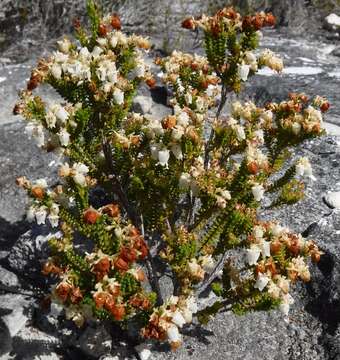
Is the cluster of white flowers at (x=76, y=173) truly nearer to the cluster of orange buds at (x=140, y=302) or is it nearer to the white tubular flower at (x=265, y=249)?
the cluster of orange buds at (x=140, y=302)

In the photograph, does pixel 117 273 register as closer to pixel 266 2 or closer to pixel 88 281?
pixel 88 281

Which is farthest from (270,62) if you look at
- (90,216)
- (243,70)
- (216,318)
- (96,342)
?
(96,342)

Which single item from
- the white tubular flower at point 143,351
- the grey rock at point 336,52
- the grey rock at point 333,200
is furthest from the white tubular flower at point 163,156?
the grey rock at point 336,52

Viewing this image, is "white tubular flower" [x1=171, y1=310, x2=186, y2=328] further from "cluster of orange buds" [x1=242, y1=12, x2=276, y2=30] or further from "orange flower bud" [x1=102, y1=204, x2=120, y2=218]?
"cluster of orange buds" [x1=242, y1=12, x2=276, y2=30]

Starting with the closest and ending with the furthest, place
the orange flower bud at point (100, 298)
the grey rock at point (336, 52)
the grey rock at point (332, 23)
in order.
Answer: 1. the orange flower bud at point (100, 298)
2. the grey rock at point (336, 52)
3. the grey rock at point (332, 23)

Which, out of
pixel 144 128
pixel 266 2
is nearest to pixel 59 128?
pixel 144 128

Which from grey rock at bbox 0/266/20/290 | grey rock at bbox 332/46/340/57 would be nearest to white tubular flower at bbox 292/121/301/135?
grey rock at bbox 0/266/20/290
